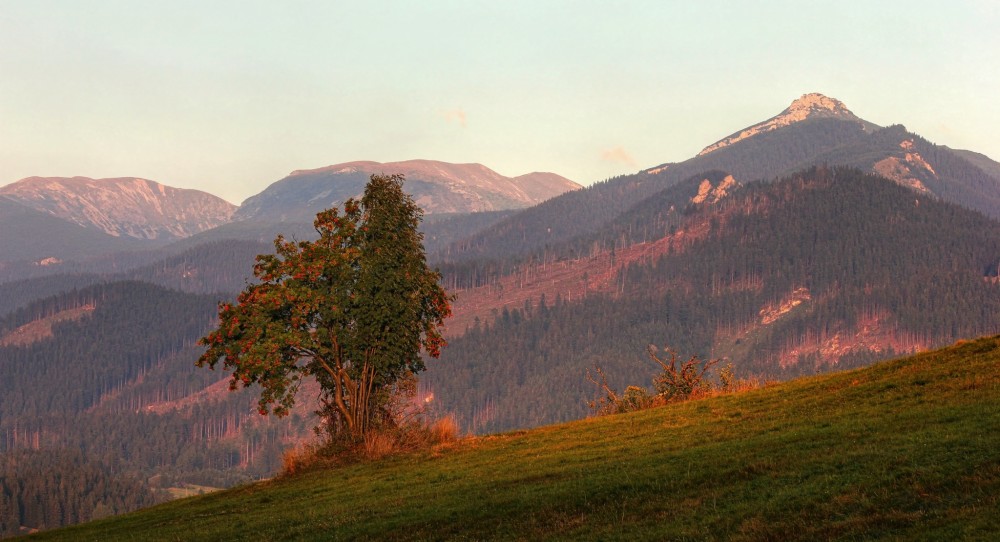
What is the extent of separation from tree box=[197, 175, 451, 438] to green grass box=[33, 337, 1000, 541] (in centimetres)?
580

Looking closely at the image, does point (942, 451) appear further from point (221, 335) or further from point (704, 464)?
point (221, 335)

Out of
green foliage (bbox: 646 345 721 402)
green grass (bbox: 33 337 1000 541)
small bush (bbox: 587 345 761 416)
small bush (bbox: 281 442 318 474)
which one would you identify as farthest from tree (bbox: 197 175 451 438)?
green foliage (bbox: 646 345 721 402)

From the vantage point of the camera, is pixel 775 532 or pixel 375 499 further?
pixel 375 499

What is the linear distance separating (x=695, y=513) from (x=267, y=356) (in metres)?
29.2

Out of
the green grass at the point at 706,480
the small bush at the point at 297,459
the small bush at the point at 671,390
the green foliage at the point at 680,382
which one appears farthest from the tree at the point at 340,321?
the green foliage at the point at 680,382

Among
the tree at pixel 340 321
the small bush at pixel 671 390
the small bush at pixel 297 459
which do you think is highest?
the tree at pixel 340 321

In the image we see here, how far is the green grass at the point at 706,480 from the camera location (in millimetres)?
20781

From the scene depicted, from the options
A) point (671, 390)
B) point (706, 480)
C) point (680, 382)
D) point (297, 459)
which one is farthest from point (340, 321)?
point (706, 480)

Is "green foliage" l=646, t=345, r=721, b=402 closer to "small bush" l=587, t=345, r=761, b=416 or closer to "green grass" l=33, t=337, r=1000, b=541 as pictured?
"small bush" l=587, t=345, r=761, b=416

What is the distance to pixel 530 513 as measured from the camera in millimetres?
25672

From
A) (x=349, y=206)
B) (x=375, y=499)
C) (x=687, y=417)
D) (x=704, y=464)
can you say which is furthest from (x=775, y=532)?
(x=349, y=206)

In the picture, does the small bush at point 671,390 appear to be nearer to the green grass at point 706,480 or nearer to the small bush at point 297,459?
the green grass at point 706,480

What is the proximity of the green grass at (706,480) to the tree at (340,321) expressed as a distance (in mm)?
5802

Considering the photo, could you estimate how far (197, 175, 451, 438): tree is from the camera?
159 feet
